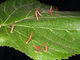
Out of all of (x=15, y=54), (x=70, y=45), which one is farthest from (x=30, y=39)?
(x=15, y=54)

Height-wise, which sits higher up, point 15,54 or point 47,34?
point 47,34

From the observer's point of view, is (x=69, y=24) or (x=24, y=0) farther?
(x=24, y=0)

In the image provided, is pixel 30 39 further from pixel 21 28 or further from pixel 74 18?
pixel 74 18

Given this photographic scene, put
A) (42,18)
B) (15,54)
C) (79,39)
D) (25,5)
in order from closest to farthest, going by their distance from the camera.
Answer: (79,39) < (42,18) < (25,5) < (15,54)

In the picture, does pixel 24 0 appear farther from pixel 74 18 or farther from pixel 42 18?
pixel 74 18

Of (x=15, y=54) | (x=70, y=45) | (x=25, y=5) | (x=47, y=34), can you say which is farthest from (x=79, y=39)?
(x=15, y=54)

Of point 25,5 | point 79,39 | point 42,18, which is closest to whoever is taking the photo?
point 79,39

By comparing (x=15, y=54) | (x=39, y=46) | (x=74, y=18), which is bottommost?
(x=15, y=54)
